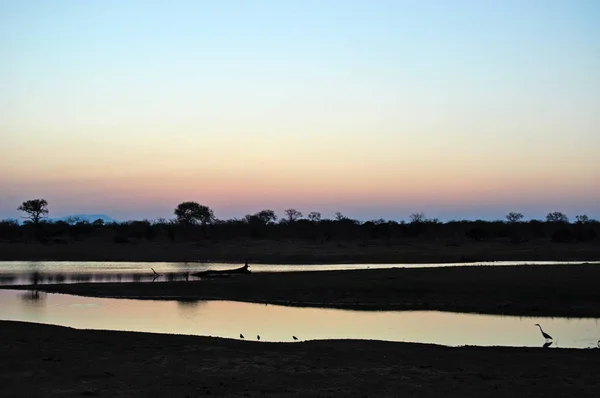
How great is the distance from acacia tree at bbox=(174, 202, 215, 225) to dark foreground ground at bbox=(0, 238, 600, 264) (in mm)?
56290

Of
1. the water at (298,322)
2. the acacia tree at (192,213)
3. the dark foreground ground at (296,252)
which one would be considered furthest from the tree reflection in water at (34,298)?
the acacia tree at (192,213)

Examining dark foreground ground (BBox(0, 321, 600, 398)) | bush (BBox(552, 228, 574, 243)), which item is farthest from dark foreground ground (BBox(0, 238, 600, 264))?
dark foreground ground (BBox(0, 321, 600, 398))

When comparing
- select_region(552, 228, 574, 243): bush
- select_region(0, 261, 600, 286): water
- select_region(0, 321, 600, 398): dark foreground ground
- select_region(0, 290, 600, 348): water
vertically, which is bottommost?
select_region(0, 290, 600, 348): water

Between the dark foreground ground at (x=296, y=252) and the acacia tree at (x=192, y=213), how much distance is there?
5629 cm

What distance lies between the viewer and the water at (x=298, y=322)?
20.9 meters

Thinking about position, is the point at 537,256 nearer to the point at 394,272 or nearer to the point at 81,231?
the point at 394,272

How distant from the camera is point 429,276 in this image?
37.8 metres

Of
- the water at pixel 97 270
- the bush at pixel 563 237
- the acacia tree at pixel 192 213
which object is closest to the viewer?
the water at pixel 97 270

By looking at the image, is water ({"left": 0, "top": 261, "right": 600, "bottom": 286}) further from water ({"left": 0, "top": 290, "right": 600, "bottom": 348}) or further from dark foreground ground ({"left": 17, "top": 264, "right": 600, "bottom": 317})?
water ({"left": 0, "top": 290, "right": 600, "bottom": 348})

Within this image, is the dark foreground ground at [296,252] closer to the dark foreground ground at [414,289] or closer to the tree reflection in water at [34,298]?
the dark foreground ground at [414,289]

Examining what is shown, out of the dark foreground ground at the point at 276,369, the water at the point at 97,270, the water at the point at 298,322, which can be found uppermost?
the water at the point at 97,270

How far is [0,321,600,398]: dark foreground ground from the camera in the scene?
11531mm

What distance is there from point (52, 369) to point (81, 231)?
328 feet

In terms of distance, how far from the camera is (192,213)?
145875 millimetres
